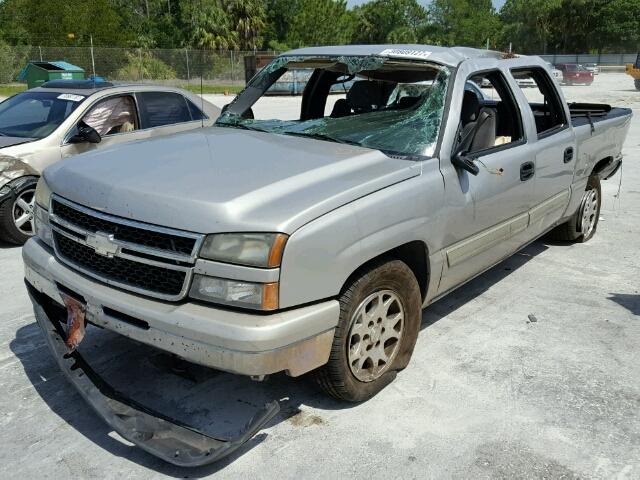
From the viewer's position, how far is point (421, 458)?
2977mm

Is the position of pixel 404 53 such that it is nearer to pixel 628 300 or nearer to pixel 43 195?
pixel 43 195

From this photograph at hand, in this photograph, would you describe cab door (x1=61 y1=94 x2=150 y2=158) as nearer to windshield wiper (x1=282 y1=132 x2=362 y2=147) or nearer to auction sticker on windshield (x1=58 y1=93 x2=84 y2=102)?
auction sticker on windshield (x1=58 y1=93 x2=84 y2=102)

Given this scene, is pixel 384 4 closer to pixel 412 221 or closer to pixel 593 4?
pixel 593 4

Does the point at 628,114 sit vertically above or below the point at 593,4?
below

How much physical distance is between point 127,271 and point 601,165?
4.94 meters

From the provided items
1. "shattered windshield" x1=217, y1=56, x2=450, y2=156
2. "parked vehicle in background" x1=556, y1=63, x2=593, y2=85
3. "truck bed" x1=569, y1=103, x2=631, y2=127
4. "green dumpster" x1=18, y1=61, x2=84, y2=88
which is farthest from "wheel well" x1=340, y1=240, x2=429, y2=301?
"parked vehicle in background" x1=556, y1=63, x2=593, y2=85

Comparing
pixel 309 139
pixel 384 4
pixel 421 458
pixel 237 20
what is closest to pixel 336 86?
pixel 309 139

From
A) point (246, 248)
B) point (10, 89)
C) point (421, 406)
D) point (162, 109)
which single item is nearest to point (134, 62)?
point (10, 89)

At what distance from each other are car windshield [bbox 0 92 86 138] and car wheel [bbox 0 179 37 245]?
2.06 ft

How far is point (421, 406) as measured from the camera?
3.41 metres

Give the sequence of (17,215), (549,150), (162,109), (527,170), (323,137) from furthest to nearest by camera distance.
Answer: (162,109)
(17,215)
(549,150)
(527,170)
(323,137)

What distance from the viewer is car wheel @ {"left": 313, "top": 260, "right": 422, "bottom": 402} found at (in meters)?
3.07

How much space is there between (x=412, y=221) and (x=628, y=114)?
176 inches

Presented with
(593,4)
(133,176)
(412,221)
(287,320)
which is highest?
(593,4)
